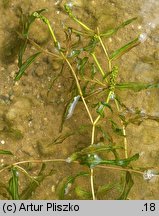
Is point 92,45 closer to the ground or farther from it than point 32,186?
farther from it

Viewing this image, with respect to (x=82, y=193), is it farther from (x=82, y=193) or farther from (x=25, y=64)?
(x=25, y=64)

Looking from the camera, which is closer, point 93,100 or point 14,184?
point 14,184

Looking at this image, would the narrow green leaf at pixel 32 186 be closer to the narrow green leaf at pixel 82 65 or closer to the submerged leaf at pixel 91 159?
the submerged leaf at pixel 91 159

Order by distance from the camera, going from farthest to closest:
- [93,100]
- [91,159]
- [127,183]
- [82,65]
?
[93,100]
[82,65]
[127,183]
[91,159]

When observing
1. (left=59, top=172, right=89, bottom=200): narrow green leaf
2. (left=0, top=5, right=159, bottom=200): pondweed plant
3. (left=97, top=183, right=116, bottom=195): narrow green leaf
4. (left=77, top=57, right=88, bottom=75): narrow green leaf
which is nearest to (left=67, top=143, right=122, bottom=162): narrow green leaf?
(left=0, top=5, right=159, bottom=200): pondweed plant

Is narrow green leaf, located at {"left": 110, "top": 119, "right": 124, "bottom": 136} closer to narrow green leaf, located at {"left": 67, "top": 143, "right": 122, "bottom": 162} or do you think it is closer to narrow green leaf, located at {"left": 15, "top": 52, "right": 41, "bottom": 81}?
narrow green leaf, located at {"left": 67, "top": 143, "right": 122, "bottom": 162}

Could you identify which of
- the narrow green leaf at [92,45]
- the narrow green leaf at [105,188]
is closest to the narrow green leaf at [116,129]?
the narrow green leaf at [105,188]

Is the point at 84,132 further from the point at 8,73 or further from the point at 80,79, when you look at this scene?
the point at 8,73

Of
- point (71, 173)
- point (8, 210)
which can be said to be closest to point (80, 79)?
point (71, 173)

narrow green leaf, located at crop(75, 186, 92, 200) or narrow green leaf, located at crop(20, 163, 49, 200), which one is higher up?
narrow green leaf, located at crop(20, 163, 49, 200)

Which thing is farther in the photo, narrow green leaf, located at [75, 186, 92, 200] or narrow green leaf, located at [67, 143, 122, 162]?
narrow green leaf, located at [75, 186, 92, 200]

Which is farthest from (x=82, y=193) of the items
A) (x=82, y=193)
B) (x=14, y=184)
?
(x=14, y=184)
